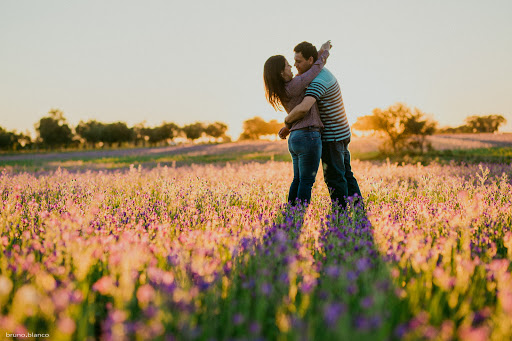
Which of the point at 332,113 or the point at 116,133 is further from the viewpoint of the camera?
the point at 116,133

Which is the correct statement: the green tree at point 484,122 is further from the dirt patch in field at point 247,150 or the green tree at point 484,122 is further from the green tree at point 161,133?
the green tree at point 161,133

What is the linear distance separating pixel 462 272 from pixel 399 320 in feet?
1.42

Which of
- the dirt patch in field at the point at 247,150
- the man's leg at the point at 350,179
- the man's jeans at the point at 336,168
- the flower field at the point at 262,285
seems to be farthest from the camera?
the dirt patch in field at the point at 247,150

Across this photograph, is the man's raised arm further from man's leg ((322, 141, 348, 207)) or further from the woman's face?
man's leg ((322, 141, 348, 207))

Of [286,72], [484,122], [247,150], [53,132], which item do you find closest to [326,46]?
[286,72]

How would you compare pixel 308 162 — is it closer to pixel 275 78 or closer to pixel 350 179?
pixel 350 179

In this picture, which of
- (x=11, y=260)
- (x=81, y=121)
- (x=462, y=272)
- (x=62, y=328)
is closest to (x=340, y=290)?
(x=462, y=272)

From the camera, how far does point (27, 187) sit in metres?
6.15

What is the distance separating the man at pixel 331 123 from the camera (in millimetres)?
4262

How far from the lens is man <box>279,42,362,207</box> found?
4.26 metres

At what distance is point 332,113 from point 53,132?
78.2 metres

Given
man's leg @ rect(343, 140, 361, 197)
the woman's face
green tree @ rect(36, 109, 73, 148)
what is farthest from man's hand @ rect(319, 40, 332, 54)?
green tree @ rect(36, 109, 73, 148)

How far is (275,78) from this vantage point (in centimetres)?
424

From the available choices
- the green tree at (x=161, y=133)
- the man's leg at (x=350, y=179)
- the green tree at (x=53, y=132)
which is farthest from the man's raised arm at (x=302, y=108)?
the green tree at (x=161, y=133)
